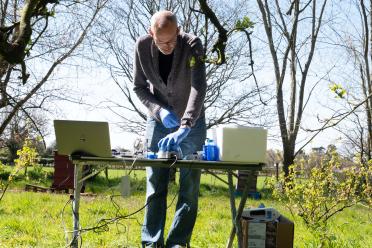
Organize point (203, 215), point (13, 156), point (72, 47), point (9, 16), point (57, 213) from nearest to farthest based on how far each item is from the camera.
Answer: point (57, 213)
point (203, 215)
point (9, 16)
point (72, 47)
point (13, 156)

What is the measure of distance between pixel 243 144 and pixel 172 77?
0.70m

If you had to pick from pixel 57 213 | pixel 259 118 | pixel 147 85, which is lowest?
pixel 57 213

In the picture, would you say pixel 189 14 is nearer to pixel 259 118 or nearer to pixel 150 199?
pixel 259 118

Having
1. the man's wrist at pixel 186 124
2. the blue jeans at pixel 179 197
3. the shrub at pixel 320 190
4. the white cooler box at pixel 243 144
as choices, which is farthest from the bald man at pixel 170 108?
the shrub at pixel 320 190

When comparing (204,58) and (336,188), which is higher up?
(204,58)

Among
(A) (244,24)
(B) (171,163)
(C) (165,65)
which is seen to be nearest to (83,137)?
(B) (171,163)

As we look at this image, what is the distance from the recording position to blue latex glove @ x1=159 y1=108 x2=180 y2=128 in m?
2.74

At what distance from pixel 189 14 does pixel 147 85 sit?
11513 millimetres

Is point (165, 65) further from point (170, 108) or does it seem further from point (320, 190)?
point (320, 190)

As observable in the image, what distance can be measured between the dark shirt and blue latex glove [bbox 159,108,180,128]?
24cm

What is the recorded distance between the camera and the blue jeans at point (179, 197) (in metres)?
2.82

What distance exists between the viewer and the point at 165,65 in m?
2.93

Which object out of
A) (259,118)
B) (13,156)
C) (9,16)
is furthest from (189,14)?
(13,156)

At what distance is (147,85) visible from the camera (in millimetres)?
3002
